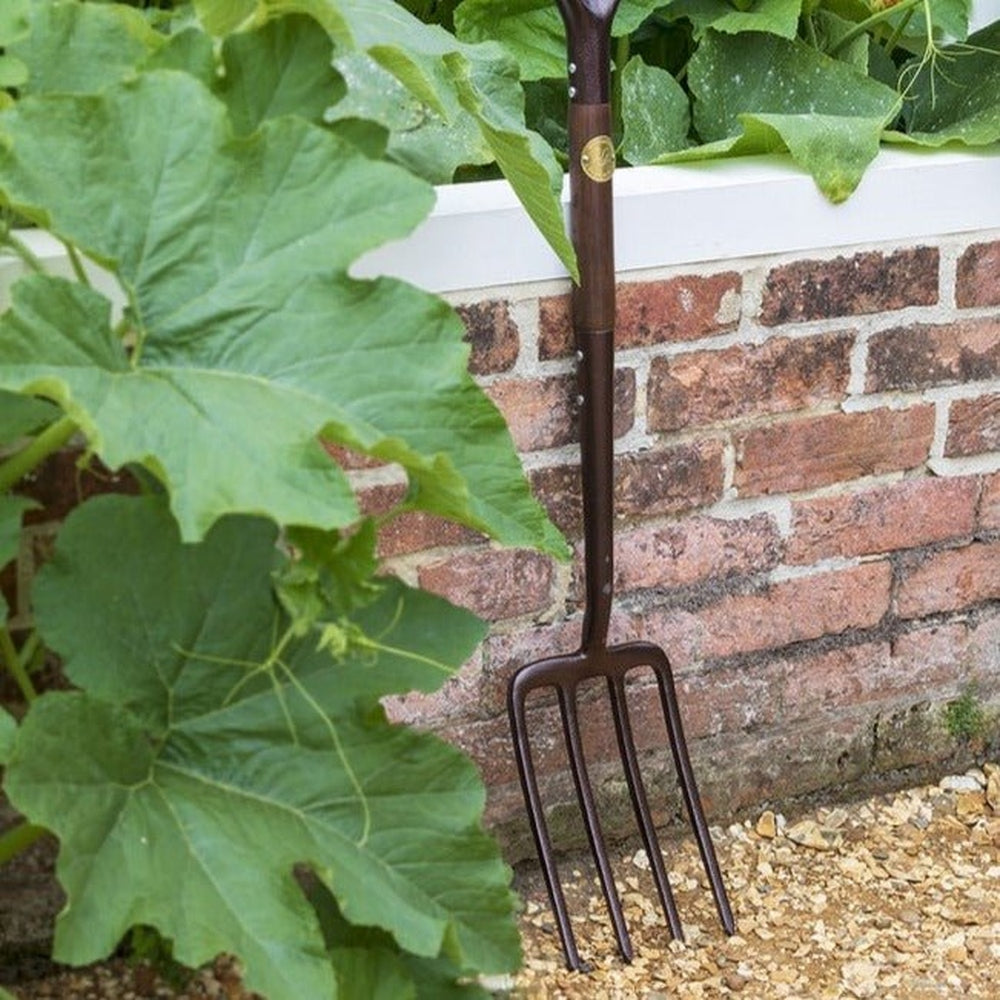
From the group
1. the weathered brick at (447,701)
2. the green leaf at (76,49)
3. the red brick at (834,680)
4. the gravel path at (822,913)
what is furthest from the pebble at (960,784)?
the green leaf at (76,49)

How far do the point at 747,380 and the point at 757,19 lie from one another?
0.40 m

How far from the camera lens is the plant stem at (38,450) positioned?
143cm

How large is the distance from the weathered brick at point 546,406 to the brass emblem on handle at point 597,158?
0.21 m

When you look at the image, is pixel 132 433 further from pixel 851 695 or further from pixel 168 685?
pixel 851 695

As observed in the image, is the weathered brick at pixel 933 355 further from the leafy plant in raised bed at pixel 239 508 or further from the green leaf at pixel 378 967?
the green leaf at pixel 378 967

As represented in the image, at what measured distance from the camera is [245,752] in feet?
4.64

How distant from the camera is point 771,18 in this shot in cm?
210

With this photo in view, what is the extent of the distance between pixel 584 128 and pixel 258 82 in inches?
19.6

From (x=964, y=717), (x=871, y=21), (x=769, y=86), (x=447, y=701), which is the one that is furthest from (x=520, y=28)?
(x=964, y=717)

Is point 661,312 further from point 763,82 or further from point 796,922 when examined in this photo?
point 796,922

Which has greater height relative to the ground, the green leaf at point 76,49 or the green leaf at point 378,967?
the green leaf at point 76,49

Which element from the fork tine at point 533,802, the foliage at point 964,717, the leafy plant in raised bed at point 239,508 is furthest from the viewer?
the foliage at point 964,717

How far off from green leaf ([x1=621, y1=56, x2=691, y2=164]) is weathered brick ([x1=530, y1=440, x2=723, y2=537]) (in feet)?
1.02

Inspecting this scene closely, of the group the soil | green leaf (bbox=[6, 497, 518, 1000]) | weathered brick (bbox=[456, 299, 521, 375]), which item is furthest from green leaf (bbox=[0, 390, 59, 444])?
the soil
